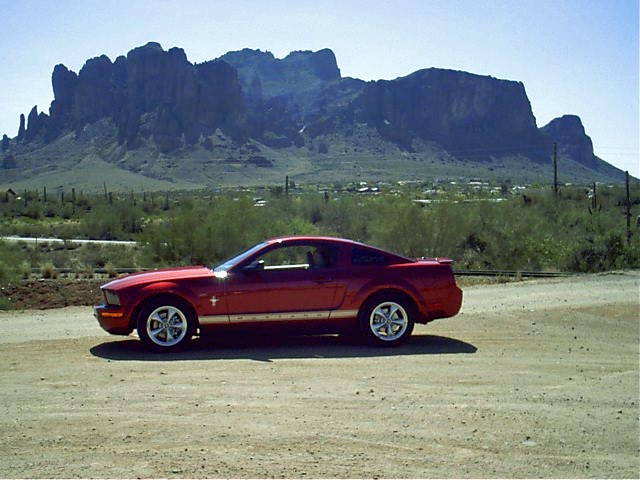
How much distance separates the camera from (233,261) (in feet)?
39.0

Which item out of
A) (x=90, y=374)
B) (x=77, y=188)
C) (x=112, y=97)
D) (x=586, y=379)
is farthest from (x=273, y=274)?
(x=112, y=97)

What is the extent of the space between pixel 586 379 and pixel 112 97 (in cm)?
14495

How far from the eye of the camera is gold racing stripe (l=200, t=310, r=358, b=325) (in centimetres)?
1141

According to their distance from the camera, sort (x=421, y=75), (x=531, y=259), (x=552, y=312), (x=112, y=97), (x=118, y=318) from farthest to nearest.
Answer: (x=421, y=75) → (x=112, y=97) → (x=531, y=259) → (x=552, y=312) → (x=118, y=318)

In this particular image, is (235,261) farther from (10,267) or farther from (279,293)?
(10,267)

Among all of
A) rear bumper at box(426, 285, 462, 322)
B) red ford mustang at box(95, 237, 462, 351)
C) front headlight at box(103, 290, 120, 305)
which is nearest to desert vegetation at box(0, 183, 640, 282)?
front headlight at box(103, 290, 120, 305)

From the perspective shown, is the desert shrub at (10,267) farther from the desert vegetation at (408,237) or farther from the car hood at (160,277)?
the car hood at (160,277)

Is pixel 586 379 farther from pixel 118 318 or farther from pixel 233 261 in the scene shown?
pixel 118 318

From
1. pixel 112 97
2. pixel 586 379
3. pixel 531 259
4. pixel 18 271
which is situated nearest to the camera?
pixel 586 379

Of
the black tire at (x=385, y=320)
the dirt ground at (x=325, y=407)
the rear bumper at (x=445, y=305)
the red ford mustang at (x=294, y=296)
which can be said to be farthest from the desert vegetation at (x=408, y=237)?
the rear bumper at (x=445, y=305)

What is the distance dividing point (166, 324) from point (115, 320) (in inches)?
27.5

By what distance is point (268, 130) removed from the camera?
462ft

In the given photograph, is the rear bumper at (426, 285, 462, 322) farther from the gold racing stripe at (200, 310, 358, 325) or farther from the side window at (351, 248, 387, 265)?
the gold racing stripe at (200, 310, 358, 325)

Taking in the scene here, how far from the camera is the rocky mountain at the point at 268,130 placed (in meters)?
124
